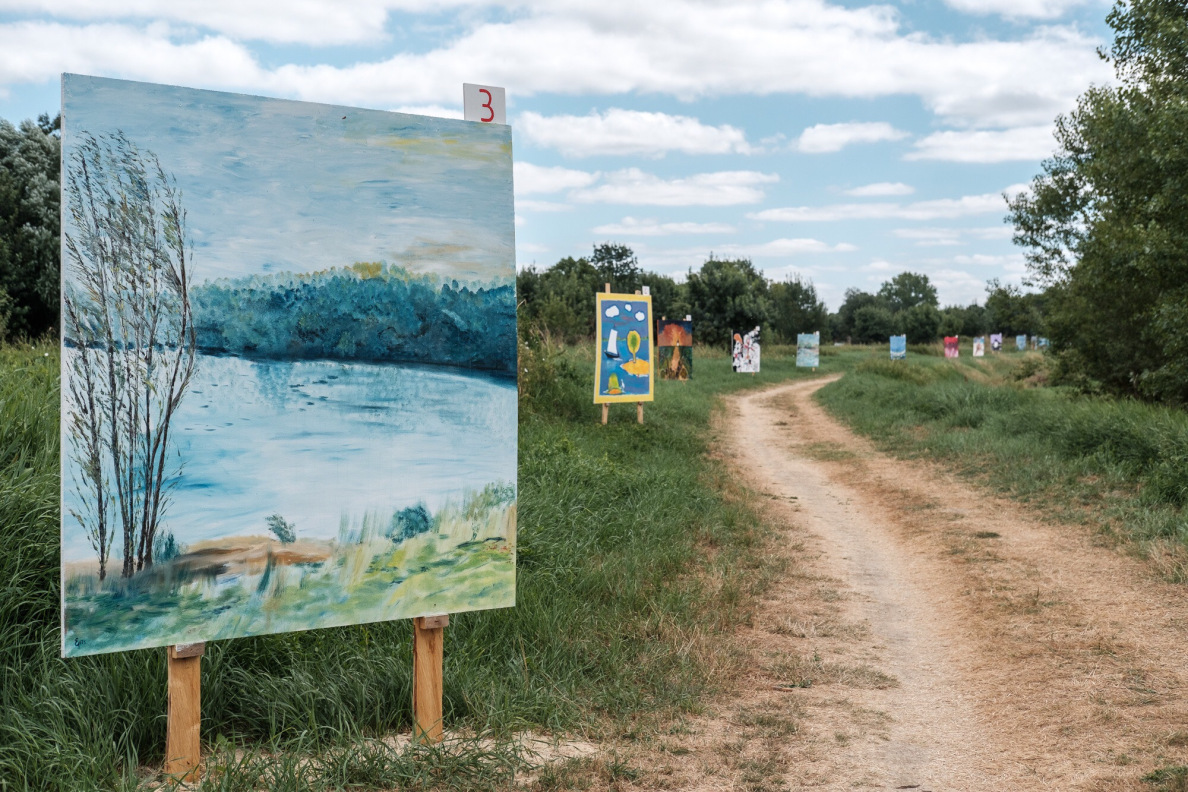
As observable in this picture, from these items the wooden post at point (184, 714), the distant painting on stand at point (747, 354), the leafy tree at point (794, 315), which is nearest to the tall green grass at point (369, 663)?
the wooden post at point (184, 714)

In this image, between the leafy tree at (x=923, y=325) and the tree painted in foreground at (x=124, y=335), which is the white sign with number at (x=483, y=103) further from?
the leafy tree at (x=923, y=325)

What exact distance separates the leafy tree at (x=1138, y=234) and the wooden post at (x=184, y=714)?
10562 millimetres

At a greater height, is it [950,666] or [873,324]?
[873,324]

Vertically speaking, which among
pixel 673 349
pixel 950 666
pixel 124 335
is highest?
pixel 673 349

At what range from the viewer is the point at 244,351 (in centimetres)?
326

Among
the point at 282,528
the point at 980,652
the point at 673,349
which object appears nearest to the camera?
the point at 282,528

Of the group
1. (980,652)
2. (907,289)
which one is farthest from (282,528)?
(907,289)

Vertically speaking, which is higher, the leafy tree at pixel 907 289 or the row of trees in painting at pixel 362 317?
the leafy tree at pixel 907 289

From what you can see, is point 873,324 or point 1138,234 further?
point 873,324

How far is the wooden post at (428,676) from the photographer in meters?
3.52

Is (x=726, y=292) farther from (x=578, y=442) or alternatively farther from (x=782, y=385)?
(x=578, y=442)

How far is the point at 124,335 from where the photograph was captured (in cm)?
301

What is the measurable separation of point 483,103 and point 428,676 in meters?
2.51

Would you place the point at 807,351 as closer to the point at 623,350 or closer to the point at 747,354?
the point at 747,354
